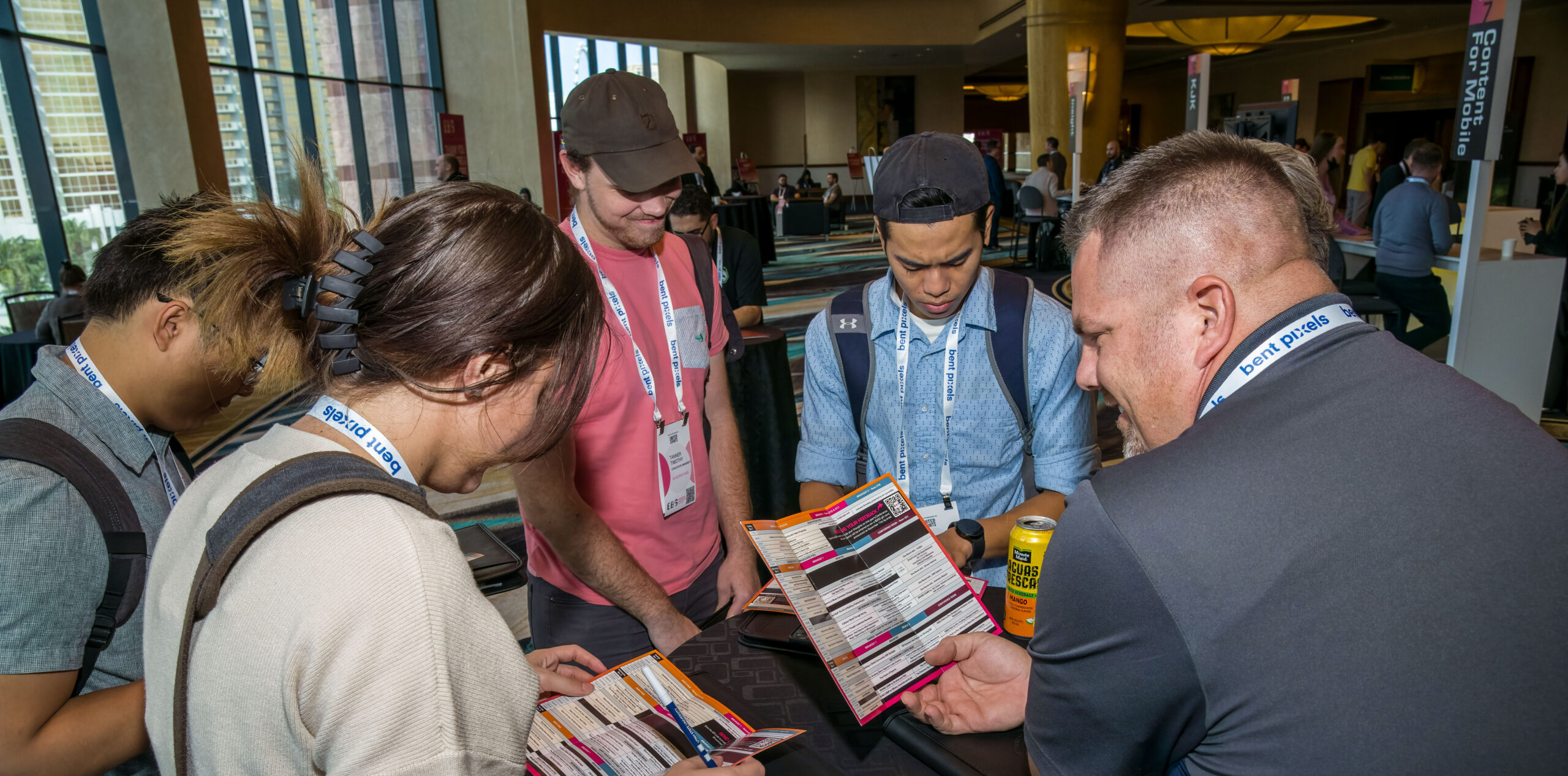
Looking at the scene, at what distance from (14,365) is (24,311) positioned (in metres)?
0.99

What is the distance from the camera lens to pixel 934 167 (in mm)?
1641

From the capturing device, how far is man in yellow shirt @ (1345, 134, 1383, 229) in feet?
30.5

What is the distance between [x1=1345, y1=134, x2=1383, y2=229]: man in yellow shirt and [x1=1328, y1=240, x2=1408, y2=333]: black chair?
12.3ft

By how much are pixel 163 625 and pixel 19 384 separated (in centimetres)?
549

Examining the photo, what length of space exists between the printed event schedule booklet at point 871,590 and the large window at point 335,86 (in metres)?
6.12

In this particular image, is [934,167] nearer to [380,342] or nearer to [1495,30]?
[380,342]

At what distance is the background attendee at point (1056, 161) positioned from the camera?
11.6 meters

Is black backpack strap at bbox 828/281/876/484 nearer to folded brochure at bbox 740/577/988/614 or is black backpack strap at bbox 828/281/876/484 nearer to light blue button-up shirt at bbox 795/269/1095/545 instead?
light blue button-up shirt at bbox 795/269/1095/545

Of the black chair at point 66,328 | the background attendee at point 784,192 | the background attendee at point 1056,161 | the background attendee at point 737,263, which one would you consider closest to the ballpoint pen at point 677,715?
the background attendee at point 737,263

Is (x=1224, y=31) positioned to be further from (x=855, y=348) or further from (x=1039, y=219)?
(x=855, y=348)

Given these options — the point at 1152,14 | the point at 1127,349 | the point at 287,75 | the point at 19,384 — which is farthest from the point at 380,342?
the point at 1152,14

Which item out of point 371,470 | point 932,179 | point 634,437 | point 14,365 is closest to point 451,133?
point 14,365

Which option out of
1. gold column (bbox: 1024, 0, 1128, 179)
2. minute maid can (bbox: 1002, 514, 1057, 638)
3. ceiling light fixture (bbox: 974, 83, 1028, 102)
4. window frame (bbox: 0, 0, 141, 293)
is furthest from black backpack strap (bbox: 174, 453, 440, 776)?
ceiling light fixture (bbox: 974, 83, 1028, 102)

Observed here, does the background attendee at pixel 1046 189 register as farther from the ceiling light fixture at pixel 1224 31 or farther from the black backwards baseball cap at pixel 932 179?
the ceiling light fixture at pixel 1224 31
